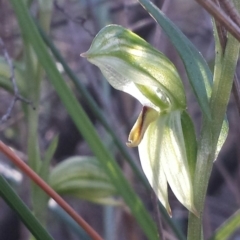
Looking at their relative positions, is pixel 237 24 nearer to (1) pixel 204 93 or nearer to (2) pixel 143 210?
(1) pixel 204 93

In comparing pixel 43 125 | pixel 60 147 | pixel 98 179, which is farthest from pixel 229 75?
pixel 43 125

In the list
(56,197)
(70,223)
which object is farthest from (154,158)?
(70,223)

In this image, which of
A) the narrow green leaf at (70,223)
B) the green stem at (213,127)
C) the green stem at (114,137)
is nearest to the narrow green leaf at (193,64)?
the green stem at (213,127)

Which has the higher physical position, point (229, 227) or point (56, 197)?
point (56, 197)

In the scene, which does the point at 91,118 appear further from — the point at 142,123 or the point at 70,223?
the point at 142,123

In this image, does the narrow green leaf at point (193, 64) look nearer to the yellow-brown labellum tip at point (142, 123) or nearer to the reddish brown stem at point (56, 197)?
the yellow-brown labellum tip at point (142, 123)

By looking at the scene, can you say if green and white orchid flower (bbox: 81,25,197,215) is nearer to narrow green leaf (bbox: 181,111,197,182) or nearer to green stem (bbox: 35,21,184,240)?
narrow green leaf (bbox: 181,111,197,182)

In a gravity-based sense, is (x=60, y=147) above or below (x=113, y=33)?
below
